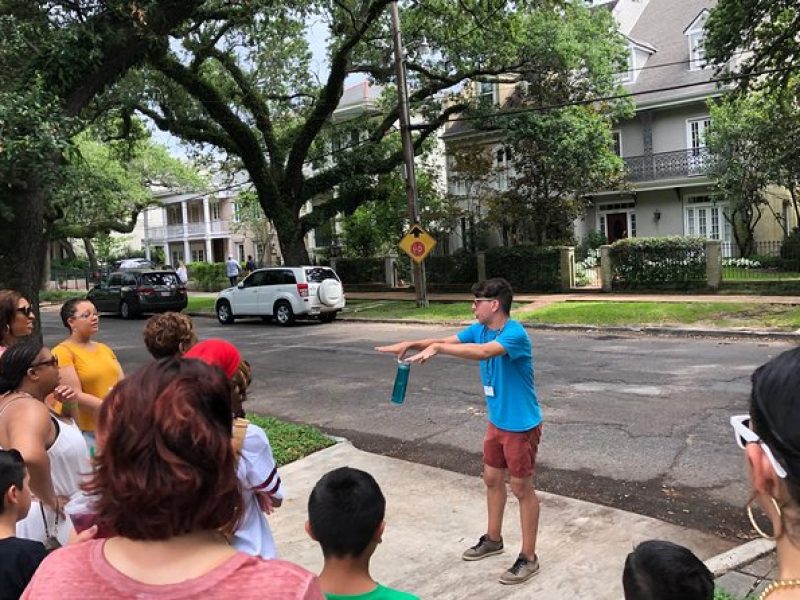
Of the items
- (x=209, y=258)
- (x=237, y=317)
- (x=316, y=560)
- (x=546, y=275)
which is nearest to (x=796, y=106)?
(x=546, y=275)

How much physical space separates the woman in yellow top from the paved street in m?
3.13

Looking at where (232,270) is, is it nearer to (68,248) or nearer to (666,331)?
(666,331)

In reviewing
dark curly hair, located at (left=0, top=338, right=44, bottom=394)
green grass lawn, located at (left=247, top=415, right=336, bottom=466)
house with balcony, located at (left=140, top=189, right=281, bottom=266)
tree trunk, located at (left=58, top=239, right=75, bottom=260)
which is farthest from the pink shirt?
tree trunk, located at (left=58, top=239, right=75, bottom=260)

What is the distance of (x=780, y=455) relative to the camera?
1375 millimetres

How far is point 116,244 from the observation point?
6266cm

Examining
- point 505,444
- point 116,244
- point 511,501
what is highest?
point 116,244

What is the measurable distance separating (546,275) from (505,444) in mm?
19942

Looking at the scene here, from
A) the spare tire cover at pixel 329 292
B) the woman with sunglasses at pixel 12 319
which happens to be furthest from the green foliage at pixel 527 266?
the woman with sunglasses at pixel 12 319

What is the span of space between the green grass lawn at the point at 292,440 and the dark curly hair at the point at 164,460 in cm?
519

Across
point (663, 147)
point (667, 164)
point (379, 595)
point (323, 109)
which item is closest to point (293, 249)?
point (323, 109)

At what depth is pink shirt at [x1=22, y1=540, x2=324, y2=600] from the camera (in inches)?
55.2

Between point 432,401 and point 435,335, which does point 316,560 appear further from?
point 435,335

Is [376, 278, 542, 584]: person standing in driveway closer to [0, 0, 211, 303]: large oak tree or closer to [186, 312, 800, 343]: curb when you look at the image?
[0, 0, 211, 303]: large oak tree

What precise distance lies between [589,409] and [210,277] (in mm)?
32216
